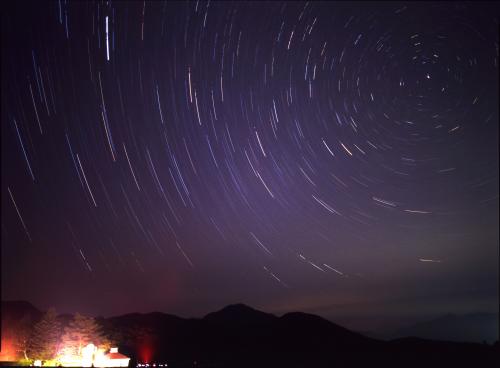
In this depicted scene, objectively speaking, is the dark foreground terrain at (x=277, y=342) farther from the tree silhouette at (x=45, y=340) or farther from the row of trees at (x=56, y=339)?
the tree silhouette at (x=45, y=340)

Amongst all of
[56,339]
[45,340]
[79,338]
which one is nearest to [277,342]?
[79,338]

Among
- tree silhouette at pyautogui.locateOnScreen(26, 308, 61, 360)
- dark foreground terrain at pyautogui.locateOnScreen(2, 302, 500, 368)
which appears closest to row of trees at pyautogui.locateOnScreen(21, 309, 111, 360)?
tree silhouette at pyautogui.locateOnScreen(26, 308, 61, 360)

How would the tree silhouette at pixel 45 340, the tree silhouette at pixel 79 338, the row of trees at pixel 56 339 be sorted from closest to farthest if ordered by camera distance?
the tree silhouette at pixel 45 340
the row of trees at pixel 56 339
the tree silhouette at pixel 79 338

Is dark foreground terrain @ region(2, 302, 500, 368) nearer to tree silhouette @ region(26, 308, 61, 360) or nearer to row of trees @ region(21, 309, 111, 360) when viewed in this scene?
row of trees @ region(21, 309, 111, 360)

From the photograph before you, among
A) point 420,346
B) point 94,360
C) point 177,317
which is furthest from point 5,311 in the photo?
point 94,360

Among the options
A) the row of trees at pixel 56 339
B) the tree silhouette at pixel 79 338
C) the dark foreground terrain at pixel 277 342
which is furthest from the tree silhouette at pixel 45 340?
the dark foreground terrain at pixel 277 342

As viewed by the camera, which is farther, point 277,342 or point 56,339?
point 277,342

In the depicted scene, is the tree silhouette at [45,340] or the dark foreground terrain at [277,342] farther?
the dark foreground terrain at [277,342]

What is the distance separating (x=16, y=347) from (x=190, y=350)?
188ft

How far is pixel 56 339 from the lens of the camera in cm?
4144

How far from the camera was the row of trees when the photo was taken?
4028 cm

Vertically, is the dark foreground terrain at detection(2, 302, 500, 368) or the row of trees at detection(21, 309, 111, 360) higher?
the dark foreground terrain at detection(2, 302, 500, 368)

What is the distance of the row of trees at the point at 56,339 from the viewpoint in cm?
4028

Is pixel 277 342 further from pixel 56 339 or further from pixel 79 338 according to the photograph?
pixel 56 339
